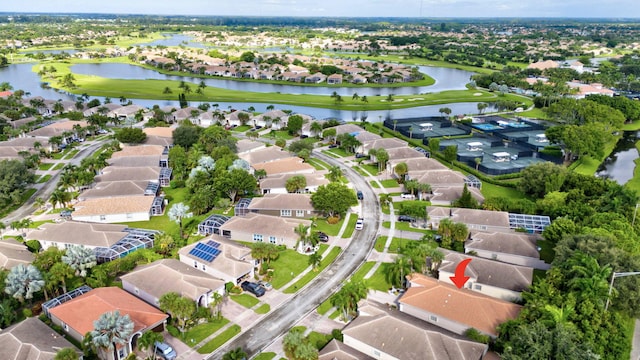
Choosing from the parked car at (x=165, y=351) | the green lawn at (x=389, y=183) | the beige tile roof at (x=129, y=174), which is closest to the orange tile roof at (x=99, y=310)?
the parked car at (x=165, y=351)

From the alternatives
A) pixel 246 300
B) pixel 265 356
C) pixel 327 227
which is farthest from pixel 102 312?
pixel 327 227

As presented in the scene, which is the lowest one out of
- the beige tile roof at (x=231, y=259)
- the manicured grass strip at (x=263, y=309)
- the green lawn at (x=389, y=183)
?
the green lawn at (x=389, y=183)

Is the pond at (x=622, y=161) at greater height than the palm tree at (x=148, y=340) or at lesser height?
lesser

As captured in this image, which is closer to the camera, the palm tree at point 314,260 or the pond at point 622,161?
the palm tree at point 314,260

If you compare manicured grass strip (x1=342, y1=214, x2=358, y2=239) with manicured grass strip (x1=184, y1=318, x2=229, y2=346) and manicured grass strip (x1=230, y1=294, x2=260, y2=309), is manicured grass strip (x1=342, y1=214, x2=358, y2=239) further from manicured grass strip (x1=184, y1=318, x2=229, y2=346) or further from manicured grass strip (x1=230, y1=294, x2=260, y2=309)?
manicured grass strip (x1=184, y1=318, x2=229, y2=346)

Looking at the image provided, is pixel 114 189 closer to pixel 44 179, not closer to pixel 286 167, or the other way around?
pixel 44 179

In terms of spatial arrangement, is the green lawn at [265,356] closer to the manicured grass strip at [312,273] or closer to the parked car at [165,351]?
the parked car at [165,351]

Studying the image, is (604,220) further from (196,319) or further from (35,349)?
(35,349)
